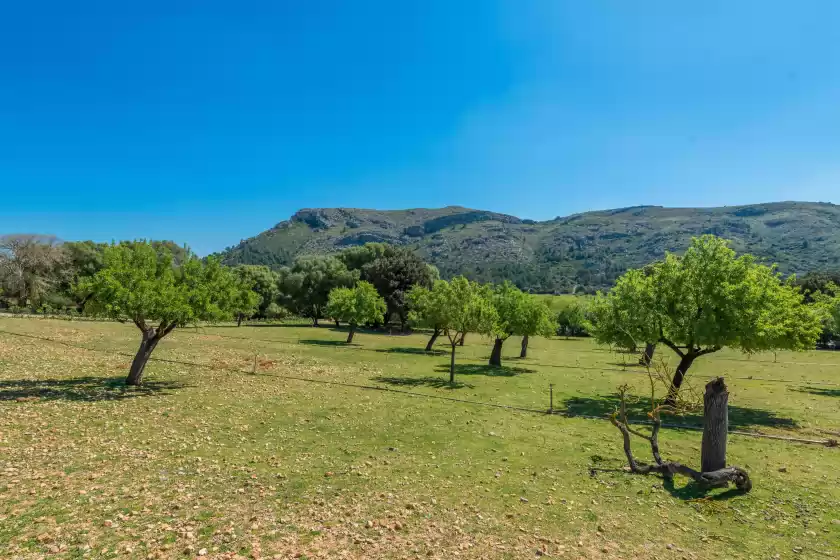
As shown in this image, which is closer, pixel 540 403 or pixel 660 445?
pixel 660 445

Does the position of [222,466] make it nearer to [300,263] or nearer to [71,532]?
[71,532]

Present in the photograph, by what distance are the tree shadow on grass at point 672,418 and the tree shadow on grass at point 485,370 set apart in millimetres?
11229

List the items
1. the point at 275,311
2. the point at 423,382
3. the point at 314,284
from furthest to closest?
the point at 275,311, the point at 314,284, the point at 423,382

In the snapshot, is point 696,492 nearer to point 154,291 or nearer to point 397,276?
point 154,291

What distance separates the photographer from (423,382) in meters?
32.1

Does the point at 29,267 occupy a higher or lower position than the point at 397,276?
lower

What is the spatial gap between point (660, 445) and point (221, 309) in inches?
918

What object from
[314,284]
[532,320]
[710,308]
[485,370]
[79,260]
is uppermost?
[79,260]

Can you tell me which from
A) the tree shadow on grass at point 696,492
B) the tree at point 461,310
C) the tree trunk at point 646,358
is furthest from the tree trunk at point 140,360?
the tree shadow on grass at point 696,492

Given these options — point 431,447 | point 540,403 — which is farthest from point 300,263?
point 431,447

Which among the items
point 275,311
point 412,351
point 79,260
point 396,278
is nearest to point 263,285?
point 275,311

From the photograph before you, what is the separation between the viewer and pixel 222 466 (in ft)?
45.1

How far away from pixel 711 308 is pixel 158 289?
29616 mm

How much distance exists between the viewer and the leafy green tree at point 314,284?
293 feet
